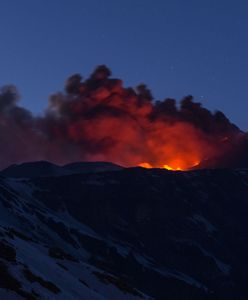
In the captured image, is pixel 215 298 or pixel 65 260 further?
pixel 215 298

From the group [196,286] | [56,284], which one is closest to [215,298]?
[196,286]

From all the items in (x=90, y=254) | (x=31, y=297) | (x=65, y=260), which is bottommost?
(x=31, y=297)

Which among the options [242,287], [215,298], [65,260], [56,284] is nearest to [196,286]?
[215,298]

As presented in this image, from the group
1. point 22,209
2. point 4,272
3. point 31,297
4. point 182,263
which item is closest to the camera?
point 31,297

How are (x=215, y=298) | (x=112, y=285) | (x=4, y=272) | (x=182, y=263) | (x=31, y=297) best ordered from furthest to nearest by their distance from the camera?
(x=182, y=263) < (x=215, y=298) < (x=112, y=285) < (x=4, y=272) < (x=31, y=297)

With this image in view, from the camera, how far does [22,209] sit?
16738cm

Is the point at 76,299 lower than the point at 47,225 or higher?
lower

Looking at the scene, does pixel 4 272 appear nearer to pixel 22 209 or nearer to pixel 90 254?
pixel 90 254

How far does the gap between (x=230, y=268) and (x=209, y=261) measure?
7541mm

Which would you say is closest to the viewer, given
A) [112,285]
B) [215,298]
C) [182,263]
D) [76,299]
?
[76,299]

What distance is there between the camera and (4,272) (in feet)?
127

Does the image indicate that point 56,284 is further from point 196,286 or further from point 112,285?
point 196,286

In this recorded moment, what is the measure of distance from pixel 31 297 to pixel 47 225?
12968cm

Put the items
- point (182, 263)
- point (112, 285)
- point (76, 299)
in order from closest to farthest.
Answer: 1. point (76, 299)
2. point (112, 285)
3. point (182, 263)
